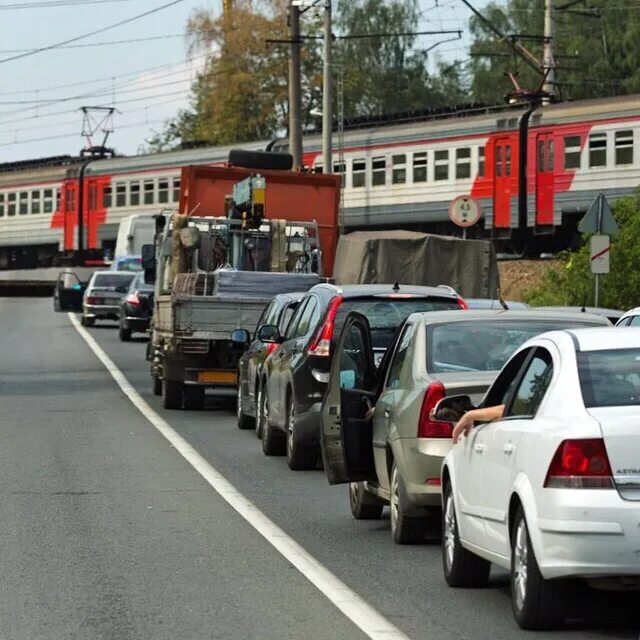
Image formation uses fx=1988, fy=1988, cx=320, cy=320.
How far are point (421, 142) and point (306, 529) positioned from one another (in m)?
36.2

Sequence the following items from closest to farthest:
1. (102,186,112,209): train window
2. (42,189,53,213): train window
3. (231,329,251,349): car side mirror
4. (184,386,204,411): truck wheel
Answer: (231,329,251,349): car side mirror, (184,386,204,411): truck wheel, (102,186,112,209): train window, (42,189,53,213): train window

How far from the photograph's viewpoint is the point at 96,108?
74.8 metres

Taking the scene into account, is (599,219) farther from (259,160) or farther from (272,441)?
(259,160)

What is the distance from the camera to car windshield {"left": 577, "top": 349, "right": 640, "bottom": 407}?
27.7 feet

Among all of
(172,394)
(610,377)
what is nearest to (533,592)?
(610,377)

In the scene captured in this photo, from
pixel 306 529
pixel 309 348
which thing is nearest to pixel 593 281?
pixel 309 348

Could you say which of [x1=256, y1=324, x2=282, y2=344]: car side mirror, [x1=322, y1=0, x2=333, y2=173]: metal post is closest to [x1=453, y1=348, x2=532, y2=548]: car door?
[x1=256, y1=324, x2=282, y2=344]: car side mirror

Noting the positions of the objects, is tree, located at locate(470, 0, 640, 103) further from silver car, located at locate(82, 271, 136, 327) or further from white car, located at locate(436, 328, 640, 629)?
white car, located at locate(436, 328, 640, 629)

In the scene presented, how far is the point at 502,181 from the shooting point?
44969 millimetres

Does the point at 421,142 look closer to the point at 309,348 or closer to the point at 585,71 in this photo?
the point at 309,348

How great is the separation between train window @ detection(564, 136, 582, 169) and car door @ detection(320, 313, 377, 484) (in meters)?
29.6

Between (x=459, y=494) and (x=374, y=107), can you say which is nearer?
(x=459, y=494)

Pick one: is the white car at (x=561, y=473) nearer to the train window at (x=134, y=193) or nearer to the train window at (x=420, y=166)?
the train window at (x=420, y=166)

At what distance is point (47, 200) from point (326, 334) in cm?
5296
